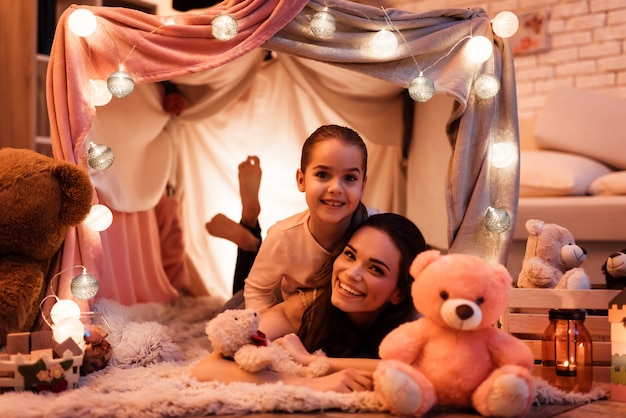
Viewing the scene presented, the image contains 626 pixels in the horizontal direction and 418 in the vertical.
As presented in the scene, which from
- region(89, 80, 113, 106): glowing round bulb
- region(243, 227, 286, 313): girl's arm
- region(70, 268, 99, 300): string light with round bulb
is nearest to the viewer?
region(70, 268, 99, 300): string light with round bulb

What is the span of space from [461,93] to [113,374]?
1.26 metres

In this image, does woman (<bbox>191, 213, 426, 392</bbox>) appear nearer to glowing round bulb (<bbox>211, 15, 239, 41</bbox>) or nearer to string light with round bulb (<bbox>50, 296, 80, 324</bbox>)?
string light with round bulb (<bbox>50, 296, 80, 324</bbox>)

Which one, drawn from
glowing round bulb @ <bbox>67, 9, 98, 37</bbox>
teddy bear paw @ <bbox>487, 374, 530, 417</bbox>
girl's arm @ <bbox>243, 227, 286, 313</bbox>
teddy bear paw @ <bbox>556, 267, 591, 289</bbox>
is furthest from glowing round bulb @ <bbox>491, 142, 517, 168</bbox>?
glowing round bulb @ <bbox>67, 9, 98, 37</bbox>

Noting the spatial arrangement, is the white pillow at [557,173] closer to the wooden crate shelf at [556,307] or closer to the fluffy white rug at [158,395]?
the wooden crate shelf at [556,307]

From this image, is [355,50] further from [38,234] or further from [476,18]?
[38,234]

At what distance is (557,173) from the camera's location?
281 centimetres

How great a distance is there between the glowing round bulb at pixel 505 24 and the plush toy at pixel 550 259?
59 cm

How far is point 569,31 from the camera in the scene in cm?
350

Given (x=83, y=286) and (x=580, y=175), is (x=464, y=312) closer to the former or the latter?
(x=83, y=286)

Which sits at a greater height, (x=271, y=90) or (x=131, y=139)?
(x=271, y=90)

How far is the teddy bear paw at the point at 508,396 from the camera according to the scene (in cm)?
131

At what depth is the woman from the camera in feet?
5.19

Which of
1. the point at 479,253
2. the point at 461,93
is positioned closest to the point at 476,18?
the point at 461,93

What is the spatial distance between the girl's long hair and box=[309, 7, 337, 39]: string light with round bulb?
1.74ft
